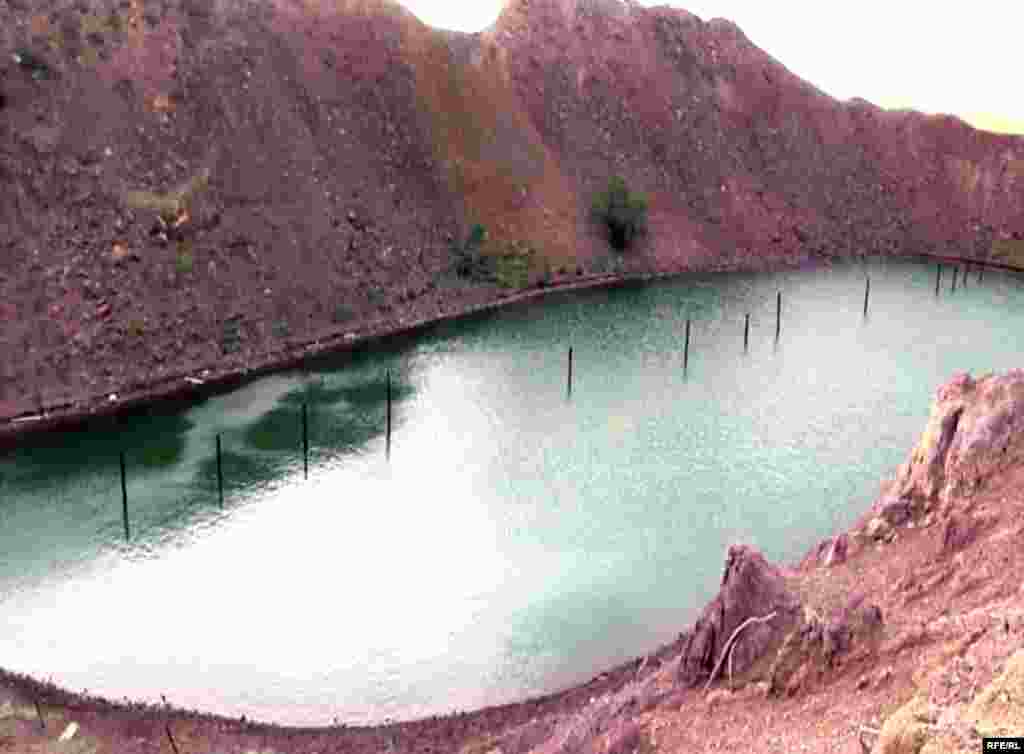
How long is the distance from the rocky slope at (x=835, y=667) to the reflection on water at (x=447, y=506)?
2.26 metres

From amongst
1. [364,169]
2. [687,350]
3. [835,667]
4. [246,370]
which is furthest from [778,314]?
[835,667]

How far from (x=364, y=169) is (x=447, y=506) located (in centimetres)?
3697

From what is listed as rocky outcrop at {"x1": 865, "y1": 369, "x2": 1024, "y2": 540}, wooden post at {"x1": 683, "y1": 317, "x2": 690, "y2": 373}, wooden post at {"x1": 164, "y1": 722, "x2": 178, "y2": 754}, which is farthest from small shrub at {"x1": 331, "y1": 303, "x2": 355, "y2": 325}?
rocky outcrop at {"x1": 865, "y1": 369, "x2": 1024, "y2": 540}

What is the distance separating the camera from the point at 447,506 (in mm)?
45250

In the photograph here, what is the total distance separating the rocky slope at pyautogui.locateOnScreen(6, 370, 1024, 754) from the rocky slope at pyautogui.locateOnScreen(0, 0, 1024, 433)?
95.0 feet

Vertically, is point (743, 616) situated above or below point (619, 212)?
below

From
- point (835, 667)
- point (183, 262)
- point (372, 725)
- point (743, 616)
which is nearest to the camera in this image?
point (835, 667)

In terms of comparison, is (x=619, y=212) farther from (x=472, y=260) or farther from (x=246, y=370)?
(x=246, y=370)

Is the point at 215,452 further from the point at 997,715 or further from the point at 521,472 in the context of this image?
the point at 997,715

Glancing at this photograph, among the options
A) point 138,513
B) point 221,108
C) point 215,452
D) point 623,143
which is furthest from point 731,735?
point 623,143

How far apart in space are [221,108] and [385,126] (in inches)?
538

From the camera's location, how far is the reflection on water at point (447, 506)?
114 feet

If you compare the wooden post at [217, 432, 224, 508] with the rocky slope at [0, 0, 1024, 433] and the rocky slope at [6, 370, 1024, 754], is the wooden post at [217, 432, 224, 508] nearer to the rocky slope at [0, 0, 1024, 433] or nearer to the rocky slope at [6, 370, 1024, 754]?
the rocky slope at [0, 0, 1024, 433]

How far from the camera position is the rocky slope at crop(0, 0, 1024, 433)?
192ft
